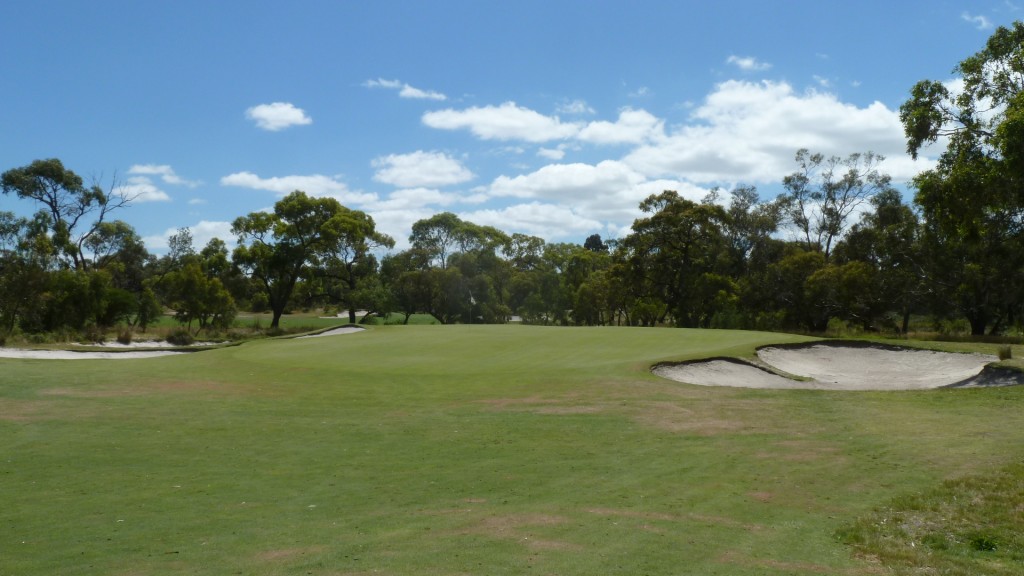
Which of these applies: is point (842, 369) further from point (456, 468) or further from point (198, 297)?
point (198, 297)

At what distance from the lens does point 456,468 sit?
1308cm

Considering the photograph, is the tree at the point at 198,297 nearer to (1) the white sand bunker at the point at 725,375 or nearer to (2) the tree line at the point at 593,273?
(2) the tree line at the point at 593,273

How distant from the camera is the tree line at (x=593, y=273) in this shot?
56156 millimetres

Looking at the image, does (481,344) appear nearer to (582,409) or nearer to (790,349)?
(790,349)

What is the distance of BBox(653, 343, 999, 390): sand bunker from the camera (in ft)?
90.1

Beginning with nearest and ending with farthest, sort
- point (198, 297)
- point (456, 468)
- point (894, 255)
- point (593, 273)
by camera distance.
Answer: point (456, 468)
point (894, 255)
point (198, 297)
point (593, 273)

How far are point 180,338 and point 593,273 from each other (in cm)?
5190

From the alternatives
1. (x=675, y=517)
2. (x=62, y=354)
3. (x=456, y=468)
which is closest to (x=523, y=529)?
(x=675, y=517)

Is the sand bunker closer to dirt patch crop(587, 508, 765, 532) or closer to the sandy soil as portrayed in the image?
dirt patch crop(587, 508, 765, 532)

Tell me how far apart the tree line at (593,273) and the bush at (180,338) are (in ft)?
15.3

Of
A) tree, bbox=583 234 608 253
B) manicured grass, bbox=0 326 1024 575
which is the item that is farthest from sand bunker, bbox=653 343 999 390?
tree, bbox=583 234 608 253

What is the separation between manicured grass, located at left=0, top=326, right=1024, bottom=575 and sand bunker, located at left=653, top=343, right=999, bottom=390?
332 centimetres

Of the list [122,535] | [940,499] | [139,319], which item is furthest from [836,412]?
[139,319]

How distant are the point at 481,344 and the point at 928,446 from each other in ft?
75.2
